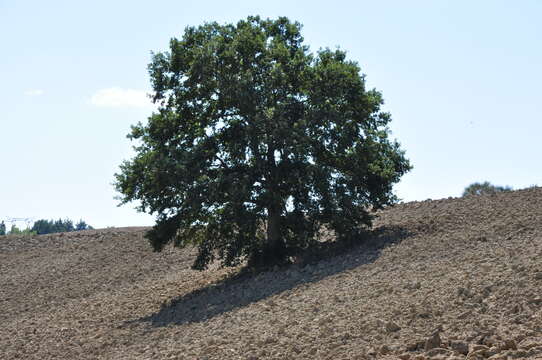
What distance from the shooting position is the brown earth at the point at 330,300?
45.3ft

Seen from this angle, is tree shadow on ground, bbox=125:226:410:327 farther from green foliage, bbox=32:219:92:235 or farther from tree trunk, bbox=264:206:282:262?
green foliage, bbox=32:219:92:235

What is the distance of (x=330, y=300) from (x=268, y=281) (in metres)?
4.11

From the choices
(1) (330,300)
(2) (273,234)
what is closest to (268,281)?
(2) (273,234)

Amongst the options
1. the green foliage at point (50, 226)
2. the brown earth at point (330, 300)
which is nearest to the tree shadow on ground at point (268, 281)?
the brown earth at point (330, 300)

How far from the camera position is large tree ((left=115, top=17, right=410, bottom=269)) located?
73.0ft

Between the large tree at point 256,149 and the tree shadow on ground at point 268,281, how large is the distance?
581 mm

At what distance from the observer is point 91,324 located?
21.8 metres

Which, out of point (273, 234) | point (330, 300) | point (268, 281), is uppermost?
point (273, 234)

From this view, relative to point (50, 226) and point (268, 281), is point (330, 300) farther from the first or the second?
point (50, 226)

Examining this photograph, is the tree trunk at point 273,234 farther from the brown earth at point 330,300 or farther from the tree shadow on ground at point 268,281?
the brown earth at point 330,300

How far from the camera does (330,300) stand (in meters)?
17.4

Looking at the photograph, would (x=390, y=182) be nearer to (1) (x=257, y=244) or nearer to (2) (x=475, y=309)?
(1) (x=257, y=244)

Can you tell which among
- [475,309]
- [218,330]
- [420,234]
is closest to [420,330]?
[475,309]

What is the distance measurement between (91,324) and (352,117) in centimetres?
871
